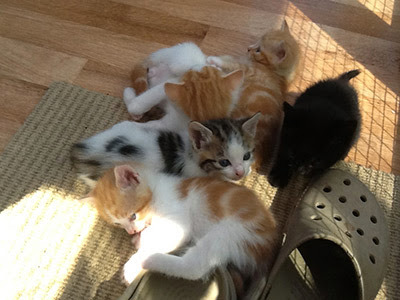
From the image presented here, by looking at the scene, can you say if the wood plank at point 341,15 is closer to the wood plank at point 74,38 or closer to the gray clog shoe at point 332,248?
the wood plank at point 74,38

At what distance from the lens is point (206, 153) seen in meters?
1.30

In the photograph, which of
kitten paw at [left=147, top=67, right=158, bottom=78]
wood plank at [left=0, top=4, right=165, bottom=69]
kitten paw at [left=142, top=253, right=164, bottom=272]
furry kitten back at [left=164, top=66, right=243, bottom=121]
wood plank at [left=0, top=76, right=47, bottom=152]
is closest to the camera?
kitten paw at [left=142, top=253, right=164, bottom=272]

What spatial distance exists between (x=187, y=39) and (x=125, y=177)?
3.01 feet

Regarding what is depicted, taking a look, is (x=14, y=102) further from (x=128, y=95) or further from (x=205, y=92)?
(x=205, y=92)

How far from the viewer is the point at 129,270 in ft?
3.65

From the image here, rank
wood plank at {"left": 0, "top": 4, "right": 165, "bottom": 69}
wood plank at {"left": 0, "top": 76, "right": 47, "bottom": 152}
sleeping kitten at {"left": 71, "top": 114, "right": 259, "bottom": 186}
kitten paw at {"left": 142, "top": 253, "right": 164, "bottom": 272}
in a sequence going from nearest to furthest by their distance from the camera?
kitten paw at {"left": 142, "top": 253, "right": 164, "bottom": 272} < sleeping kitten at {"left": 71, "top": 114, "right": 259, "bottom": 186} < wood plank at {"left": 0, "top": 76, "right": 47, "bottom": 152} < wood plank at {"left": 0, "top": 4, "right": 165, "bottom": 69}

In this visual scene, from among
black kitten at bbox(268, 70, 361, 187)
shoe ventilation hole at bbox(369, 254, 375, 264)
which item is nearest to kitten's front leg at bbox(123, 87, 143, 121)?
black kitten at bbox(268, 70, 361, 187)

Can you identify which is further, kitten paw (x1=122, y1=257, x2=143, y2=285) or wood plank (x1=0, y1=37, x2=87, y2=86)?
wood plank (x1=0, y1=37, x2=87, y2=86)

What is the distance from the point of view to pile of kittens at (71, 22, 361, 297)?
3.63 ft

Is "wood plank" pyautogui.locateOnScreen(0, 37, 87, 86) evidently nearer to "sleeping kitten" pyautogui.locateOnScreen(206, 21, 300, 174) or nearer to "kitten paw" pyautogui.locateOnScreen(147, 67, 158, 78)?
"kitten paw" pyautogui.locateOnScreen(147, 67, 158, 78)

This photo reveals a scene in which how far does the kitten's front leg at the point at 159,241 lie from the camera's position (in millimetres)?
1113

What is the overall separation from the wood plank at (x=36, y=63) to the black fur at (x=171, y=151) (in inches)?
23.6

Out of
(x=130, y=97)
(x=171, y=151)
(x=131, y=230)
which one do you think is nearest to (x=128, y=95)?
(x=130, y=97)

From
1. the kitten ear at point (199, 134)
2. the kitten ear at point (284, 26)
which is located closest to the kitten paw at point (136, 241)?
the kitten ear at point (199, 134)
